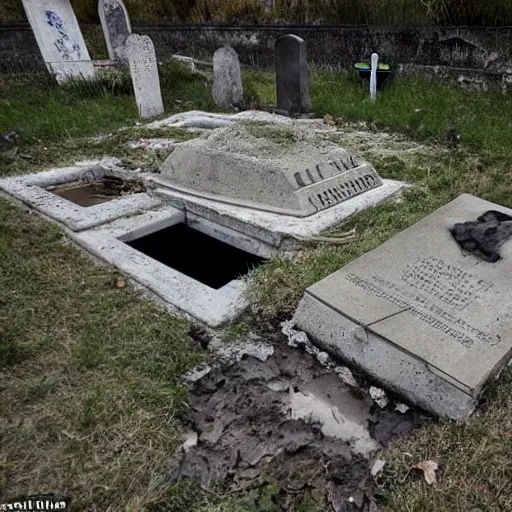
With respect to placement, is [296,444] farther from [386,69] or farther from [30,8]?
[30,8]

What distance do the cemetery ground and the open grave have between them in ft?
0.59

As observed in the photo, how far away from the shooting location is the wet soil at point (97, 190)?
4.35 meters

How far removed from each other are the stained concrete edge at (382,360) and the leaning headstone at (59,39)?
7968 millimetres

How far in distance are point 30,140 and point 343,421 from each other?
5.54 metres

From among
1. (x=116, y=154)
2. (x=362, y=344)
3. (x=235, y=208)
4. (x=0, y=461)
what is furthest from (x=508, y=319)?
(x=116, y=154)

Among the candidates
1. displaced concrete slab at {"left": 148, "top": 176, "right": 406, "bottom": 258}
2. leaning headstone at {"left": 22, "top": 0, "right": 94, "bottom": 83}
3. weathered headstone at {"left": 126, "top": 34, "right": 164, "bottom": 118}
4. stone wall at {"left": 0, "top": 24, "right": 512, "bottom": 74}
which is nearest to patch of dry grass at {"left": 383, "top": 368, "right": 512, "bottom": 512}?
displaced concrete slab at {"left": 148, "top": 176, "right": 406, "bottom": 258}

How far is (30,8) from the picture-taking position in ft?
27.7

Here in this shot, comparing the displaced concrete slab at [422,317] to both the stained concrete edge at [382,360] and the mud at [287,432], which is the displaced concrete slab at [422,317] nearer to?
the stained concrete edge at [382,360]

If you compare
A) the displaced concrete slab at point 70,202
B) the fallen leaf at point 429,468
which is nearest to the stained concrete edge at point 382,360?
the fallen leaf at point 429,468

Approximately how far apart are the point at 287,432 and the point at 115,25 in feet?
33.5

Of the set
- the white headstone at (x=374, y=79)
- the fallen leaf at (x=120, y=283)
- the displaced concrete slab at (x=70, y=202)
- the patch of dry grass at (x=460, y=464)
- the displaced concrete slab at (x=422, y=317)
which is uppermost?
the displaced concrete slab at (x=422, y=317)

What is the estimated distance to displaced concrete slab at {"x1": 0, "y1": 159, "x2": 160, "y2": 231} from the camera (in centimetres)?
361

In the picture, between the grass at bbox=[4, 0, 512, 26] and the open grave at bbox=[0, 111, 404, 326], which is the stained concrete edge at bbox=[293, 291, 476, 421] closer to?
the open grave at bbox=[0, 111, 404, 326]

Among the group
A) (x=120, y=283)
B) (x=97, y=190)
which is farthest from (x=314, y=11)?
(x=120, y=283)
